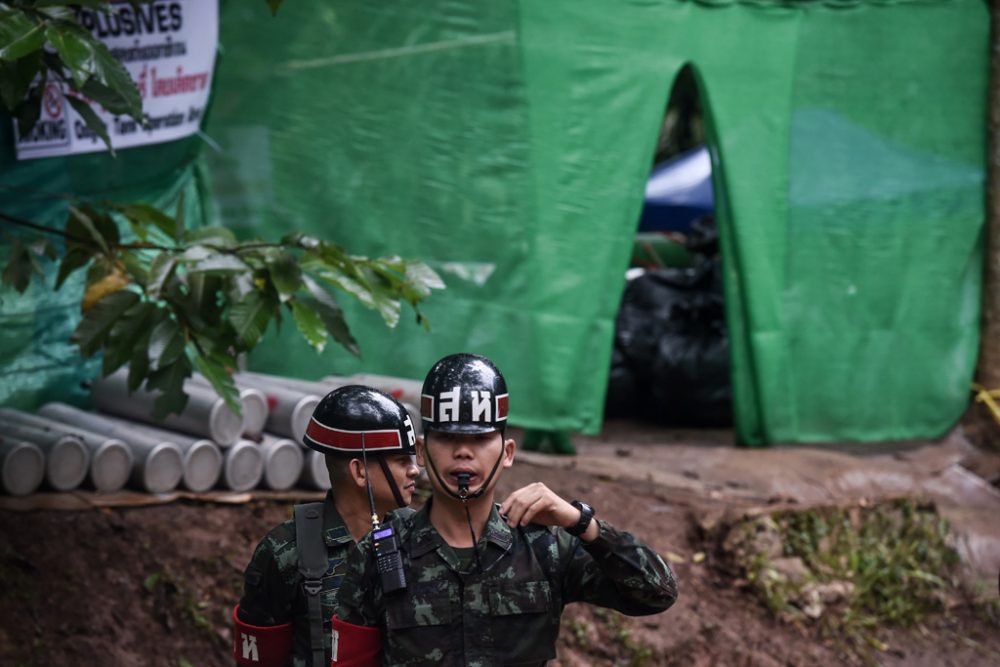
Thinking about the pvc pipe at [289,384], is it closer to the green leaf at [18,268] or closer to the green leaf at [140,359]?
the green leaf at [18,268]

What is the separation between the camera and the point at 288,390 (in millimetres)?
6691

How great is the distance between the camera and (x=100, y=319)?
14.9ft

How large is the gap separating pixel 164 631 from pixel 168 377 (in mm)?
1552

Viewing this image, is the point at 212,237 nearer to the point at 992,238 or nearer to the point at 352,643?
the point at 352,643

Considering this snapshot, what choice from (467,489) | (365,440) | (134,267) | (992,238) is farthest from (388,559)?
(992,238)

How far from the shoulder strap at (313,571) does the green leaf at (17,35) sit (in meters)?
1.57

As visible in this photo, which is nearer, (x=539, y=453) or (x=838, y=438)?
(x=539, y=453)

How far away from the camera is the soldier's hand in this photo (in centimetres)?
295

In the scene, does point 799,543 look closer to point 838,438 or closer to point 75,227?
point 838,438

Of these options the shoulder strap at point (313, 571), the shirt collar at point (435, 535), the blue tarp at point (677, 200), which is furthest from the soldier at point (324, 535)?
the blue tarp at point (677, 200)

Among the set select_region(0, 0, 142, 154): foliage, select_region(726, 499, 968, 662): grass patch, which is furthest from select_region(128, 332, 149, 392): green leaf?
select_region(726, 499, 968, 662): grass patch

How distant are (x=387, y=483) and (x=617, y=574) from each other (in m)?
0.83

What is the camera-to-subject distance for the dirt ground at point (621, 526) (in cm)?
554

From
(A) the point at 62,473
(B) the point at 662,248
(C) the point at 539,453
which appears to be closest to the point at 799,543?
(C) the point at 539,453
